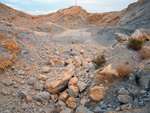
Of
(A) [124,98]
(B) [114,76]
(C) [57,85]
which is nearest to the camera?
(A) [124,98]

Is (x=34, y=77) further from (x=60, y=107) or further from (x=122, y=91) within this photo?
(x=122, y=91)

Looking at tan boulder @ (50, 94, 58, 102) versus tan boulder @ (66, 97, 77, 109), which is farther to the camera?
tan boulder @ (50, 94, 58, 102)

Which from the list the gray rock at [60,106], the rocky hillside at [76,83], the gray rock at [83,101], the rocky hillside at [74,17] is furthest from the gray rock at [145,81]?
the rocky hillside at [74,17]

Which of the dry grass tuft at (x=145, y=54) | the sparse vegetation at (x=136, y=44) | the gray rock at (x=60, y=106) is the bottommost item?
the gray rock at (x=60, y=106)

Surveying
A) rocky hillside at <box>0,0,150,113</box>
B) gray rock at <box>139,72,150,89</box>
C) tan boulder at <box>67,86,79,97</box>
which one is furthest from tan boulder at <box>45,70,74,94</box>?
gray rock at <box>139,72,150,89</box>

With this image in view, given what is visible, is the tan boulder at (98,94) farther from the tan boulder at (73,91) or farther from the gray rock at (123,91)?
the tan boulder at (73,91)

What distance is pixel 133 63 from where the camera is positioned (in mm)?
4223

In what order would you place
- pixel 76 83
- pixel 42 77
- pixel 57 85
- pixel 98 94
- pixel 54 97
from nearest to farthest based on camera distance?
pixel 98 94 → pixel 54 97 → pixel 57 85 → pixel 76 83 → pixel 42 77

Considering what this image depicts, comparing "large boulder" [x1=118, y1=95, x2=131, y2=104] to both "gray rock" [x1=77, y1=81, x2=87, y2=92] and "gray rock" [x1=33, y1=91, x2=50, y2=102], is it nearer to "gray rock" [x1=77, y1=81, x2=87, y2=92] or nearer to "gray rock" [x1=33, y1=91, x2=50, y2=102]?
"gray rock" [x1=77, y1=81, x2=87, y2=92]

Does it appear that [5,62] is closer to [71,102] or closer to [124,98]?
[71,102]

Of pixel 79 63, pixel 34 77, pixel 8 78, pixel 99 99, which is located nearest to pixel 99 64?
pixel 79 63

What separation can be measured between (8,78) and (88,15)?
2763cm

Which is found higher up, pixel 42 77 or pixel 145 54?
pixel 145 54

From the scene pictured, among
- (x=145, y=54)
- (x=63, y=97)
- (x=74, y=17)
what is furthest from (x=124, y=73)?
(x=74, y=17)
